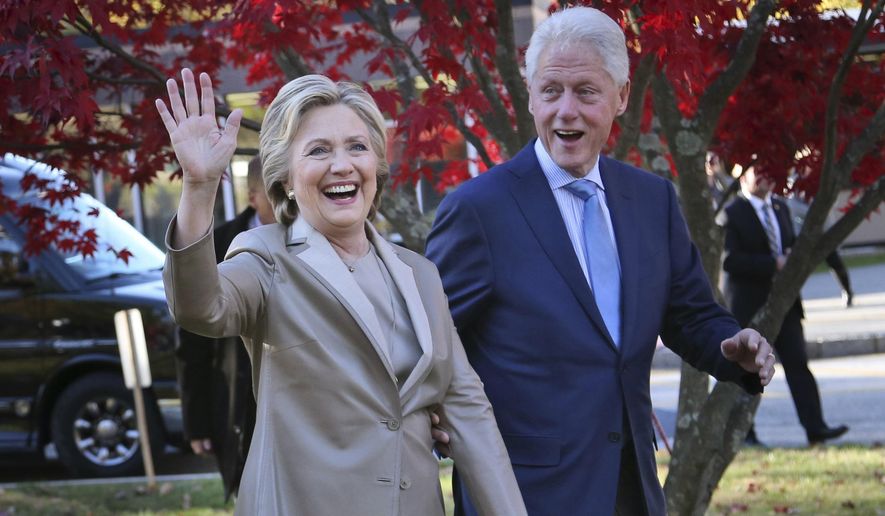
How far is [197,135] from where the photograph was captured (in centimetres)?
251

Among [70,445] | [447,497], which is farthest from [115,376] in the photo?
[447,497]

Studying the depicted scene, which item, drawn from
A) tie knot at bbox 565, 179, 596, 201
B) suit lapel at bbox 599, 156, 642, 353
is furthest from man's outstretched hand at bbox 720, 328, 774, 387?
tie knot at bbox 565, 179, 596, 201

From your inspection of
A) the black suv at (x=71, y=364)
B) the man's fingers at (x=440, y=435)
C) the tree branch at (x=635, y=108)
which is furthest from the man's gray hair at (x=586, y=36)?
the black suv at (x=71, y=364)

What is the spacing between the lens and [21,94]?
186 inches

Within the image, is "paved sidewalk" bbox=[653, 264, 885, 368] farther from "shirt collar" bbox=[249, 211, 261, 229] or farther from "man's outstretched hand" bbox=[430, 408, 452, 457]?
"man's outstretched hand" bbox=[430, 408, 452, 457]

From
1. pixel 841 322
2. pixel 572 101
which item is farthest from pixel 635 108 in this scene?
pixel 841 322

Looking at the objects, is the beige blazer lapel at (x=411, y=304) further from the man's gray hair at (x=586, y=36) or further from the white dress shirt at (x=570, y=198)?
the man's gray hair at (x=586, y=36)

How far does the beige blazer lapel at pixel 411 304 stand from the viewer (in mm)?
2775

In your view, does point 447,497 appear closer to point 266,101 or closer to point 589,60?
point 266,101

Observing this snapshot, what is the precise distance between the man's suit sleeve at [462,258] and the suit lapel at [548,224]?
133mm

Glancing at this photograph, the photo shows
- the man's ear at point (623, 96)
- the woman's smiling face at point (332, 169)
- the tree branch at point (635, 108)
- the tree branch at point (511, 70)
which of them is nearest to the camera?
the woman's smiling face at point (332, 169)

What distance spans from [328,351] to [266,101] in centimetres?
301

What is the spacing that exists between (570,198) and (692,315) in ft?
1.45

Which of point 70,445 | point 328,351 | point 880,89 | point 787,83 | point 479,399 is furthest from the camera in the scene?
point 70,445
